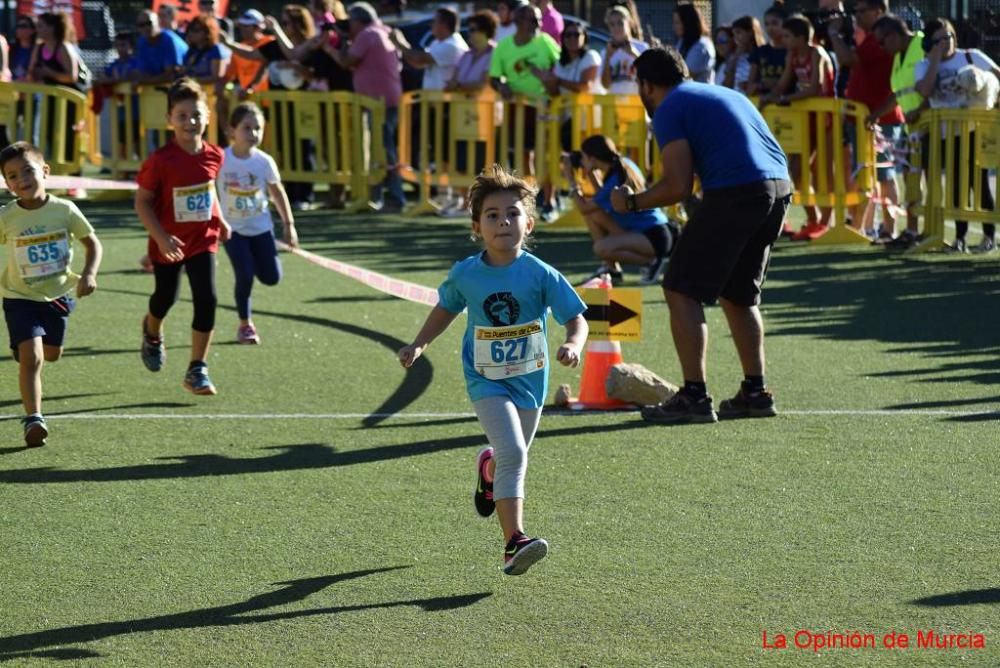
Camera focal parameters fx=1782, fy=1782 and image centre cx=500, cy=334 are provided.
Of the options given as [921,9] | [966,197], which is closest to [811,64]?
[966,197]

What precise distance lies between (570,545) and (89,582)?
5.51ft

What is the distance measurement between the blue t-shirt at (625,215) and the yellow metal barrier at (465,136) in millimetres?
4967

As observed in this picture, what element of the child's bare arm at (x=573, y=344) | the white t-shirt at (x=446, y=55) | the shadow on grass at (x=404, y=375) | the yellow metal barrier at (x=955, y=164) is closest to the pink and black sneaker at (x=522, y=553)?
the child's bare arm at (x=573, y=344)

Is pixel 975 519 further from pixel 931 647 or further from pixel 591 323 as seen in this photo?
pixel 591 323

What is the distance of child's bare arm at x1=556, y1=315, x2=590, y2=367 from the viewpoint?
596 centimetres

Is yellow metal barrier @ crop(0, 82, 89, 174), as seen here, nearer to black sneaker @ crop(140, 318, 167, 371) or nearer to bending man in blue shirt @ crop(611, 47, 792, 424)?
black sneaker @ crop(140, 318, 167, 371)

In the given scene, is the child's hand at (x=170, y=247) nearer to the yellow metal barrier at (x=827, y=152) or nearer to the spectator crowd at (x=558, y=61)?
the spectator crowd at (x=558, y=61)

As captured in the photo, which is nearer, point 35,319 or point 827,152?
point 35,319

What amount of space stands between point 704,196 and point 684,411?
1076mm

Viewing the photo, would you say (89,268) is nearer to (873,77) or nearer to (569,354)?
(569,354)

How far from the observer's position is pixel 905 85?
15656 mm

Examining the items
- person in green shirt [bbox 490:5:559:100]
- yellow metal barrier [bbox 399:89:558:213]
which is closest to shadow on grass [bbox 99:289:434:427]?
person in green shirt [bbox 490:5:559:100]

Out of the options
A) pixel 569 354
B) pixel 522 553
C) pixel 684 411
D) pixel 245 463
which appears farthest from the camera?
pixel 684 411

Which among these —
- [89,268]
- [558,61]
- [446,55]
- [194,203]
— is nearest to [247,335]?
[194,203]
